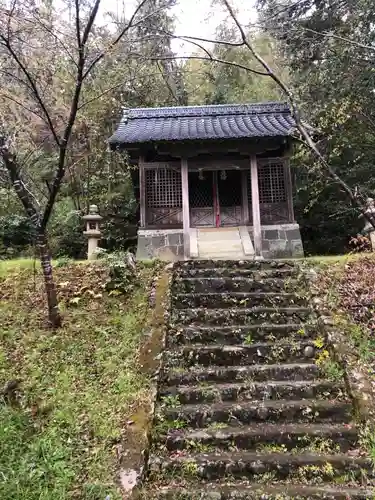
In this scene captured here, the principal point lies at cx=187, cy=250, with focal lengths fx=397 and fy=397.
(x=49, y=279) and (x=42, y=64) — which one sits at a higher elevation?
(x=42, y=64)

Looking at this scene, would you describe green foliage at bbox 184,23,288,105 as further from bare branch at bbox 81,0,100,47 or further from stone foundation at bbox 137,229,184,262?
bare branch at bbox 81,0,100,47

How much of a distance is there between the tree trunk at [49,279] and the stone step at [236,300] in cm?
175

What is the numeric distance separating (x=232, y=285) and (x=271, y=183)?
6.07 metres

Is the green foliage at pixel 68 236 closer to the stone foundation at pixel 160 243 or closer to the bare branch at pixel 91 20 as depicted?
the stone foundation at pixel 160 243

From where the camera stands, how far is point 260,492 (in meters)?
3.41

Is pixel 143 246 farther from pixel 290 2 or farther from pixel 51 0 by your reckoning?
pixel 290 2

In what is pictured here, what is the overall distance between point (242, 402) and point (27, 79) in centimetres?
469

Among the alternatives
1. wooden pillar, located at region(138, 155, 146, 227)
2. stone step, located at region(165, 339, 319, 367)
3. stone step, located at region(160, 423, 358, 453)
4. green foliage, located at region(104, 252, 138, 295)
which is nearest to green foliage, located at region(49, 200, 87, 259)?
wooden pillar, located at region(138, 155, 146, 227)

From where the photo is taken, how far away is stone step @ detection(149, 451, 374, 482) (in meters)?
3.58

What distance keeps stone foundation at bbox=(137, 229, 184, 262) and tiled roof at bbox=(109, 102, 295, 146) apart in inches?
101

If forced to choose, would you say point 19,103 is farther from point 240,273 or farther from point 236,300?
point 240,273

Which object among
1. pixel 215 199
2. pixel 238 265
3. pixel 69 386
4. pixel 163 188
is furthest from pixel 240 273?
pixel 163 188

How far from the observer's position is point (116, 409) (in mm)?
4227

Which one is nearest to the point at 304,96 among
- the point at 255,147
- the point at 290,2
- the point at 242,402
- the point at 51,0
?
the point at 255,147
